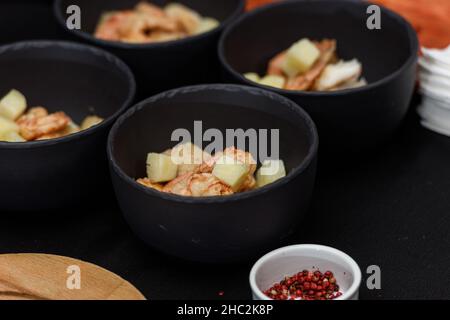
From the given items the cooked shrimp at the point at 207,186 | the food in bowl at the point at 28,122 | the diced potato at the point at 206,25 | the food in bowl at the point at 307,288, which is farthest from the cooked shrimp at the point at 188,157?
the diced potato at the point at 206,25

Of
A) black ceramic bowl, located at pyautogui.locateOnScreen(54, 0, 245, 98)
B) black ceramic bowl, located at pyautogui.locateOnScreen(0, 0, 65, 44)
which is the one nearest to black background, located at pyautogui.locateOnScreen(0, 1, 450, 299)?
black ceramic bowl, located at pyautogui.locateOnScreen(54, 0, 245, 98)

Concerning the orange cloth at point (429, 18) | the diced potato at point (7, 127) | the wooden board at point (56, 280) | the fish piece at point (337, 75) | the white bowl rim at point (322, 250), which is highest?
the orange cloth at point (429, 18)

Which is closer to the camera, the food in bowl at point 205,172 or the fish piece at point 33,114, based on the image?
the food in bowl at point 205,172

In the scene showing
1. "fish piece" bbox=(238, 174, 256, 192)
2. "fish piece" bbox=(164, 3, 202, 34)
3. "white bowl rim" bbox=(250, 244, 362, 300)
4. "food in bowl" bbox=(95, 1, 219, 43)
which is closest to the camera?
"white bowl rim" bbox=(250, 244, 362, 300)

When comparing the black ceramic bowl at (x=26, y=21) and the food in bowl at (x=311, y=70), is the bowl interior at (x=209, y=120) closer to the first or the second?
the food in bowl at (x=311, y=70)

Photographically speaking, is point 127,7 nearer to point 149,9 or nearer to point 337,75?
point 149,9

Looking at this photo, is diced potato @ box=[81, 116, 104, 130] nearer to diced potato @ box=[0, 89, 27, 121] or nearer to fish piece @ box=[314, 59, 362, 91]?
diced potato @ box=[0, 89, 27, 121]
